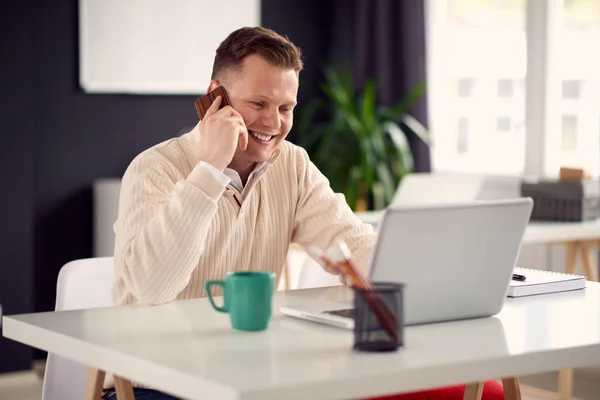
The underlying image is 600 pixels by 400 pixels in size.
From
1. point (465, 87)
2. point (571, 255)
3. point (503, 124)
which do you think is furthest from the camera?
point (465, 87)

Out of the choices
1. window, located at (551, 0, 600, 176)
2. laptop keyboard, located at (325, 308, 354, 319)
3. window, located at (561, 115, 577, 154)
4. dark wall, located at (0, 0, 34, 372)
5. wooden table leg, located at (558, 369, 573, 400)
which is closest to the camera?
laptop keyboard, located at (325, 308, 354, 319)

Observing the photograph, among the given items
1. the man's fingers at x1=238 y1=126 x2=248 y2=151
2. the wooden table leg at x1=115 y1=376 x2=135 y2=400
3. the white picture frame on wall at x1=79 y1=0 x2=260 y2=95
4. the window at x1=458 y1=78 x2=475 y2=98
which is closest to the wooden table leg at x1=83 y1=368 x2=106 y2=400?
the wooden table leg at x1=115 y1=376 x2=135 y2=400

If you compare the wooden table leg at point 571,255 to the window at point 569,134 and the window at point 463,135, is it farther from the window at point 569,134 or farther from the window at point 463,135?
the window at point 463,135

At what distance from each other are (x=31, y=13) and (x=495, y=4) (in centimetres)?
232

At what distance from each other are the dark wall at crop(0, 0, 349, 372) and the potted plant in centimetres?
72

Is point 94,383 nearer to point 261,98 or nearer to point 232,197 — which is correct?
point 232,197

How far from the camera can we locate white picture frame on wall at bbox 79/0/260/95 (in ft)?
16.3

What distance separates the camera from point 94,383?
1680 millimetres

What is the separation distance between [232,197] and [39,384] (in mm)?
2564

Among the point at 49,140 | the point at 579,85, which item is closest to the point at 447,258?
the point at 579,85

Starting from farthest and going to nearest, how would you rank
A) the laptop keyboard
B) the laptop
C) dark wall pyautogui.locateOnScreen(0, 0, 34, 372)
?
dark wall pyautogui.locateOnScreen(0, 0, 34, 372)
the laptop keyboard
the laptop

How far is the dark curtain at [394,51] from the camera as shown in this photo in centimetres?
538

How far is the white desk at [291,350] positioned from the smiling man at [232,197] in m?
0.12

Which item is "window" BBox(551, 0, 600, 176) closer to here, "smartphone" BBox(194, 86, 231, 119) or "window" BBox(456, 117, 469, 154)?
"window" BBox(456, 117, 469, 154)
